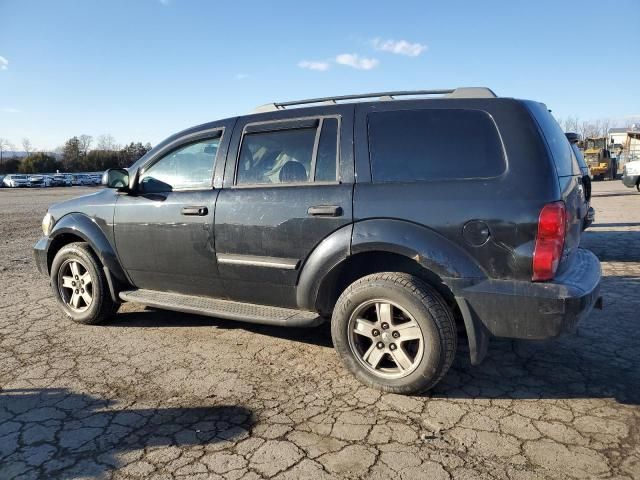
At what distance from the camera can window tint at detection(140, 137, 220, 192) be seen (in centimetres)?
404

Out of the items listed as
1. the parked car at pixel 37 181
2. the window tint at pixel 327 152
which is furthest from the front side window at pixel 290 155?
the parked car at pixel 37 181

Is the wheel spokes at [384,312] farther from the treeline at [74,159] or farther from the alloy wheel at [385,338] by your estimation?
the treeline at [74,159]

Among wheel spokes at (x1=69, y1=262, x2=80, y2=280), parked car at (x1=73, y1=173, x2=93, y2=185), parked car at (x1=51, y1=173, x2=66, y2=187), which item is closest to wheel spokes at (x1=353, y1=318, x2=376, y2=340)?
wheel spokes at (x1=69, y1=262, x2=80, y2=280)

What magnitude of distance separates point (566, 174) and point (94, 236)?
404 cm

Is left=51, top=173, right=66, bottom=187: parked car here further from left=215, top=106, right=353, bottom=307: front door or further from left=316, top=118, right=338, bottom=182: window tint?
left=316, top=118, right=338, bottom=182: window tint

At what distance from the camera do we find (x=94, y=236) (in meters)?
4.50

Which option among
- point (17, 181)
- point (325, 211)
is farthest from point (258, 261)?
point (17, 181)

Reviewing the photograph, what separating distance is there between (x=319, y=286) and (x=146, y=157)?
2.20 metres

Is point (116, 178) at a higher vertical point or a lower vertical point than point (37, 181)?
higher

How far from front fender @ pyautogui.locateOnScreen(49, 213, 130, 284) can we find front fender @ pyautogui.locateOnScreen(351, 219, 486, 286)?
249cm

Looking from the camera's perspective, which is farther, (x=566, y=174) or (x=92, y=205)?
(x=92, y=205)

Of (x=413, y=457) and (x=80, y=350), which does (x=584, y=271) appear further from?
(x=80, y=350)

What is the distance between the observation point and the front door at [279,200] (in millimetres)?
3373

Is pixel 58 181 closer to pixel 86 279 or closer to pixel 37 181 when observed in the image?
pixel 37 181
